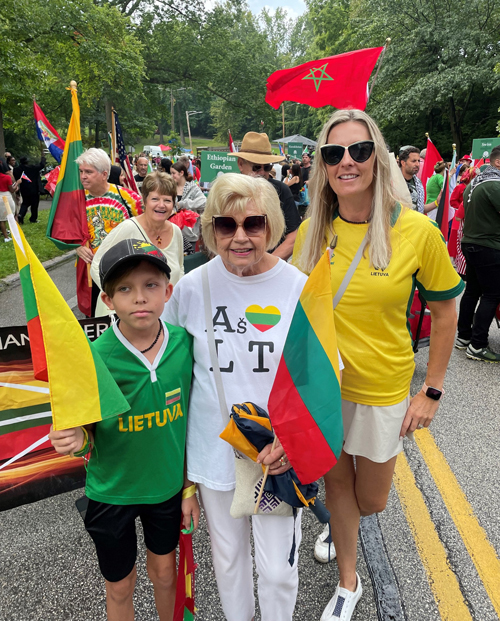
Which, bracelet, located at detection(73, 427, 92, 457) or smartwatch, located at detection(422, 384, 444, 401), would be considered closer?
bracelet, located at detection(73, 427, 92, 457)

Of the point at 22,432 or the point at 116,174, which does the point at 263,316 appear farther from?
the point at 116,174

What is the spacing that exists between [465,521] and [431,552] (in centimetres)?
38

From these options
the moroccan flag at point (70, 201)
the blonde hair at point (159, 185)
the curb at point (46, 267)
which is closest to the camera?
the blonde hair at point (159, 185)

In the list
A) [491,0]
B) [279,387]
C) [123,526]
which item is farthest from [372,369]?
[491,0]

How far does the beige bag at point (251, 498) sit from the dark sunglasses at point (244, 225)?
2.75 feet

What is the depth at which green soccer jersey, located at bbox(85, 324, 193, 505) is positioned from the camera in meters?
1.58

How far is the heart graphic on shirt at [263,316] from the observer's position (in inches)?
65.7

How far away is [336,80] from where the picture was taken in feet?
12.3

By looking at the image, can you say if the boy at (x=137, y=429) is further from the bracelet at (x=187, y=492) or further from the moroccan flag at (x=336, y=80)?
the moroccan flag at (x=336, y=80)

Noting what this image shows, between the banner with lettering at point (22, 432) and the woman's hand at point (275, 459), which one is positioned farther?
the banner with lettering at point (22, 432)

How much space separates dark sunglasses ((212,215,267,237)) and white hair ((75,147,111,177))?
2748 millimetres

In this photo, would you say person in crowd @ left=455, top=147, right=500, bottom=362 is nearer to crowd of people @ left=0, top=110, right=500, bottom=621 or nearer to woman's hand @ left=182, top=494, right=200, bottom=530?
crowd of people @ left=0, top=110, right=500, bottom=621

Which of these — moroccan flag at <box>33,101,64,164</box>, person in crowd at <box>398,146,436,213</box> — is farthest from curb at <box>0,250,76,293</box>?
person in crowd at <box>398,146,436,213</box>

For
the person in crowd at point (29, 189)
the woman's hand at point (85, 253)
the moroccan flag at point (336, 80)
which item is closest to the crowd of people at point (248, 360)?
the moroccan flag at point (336, 80)
